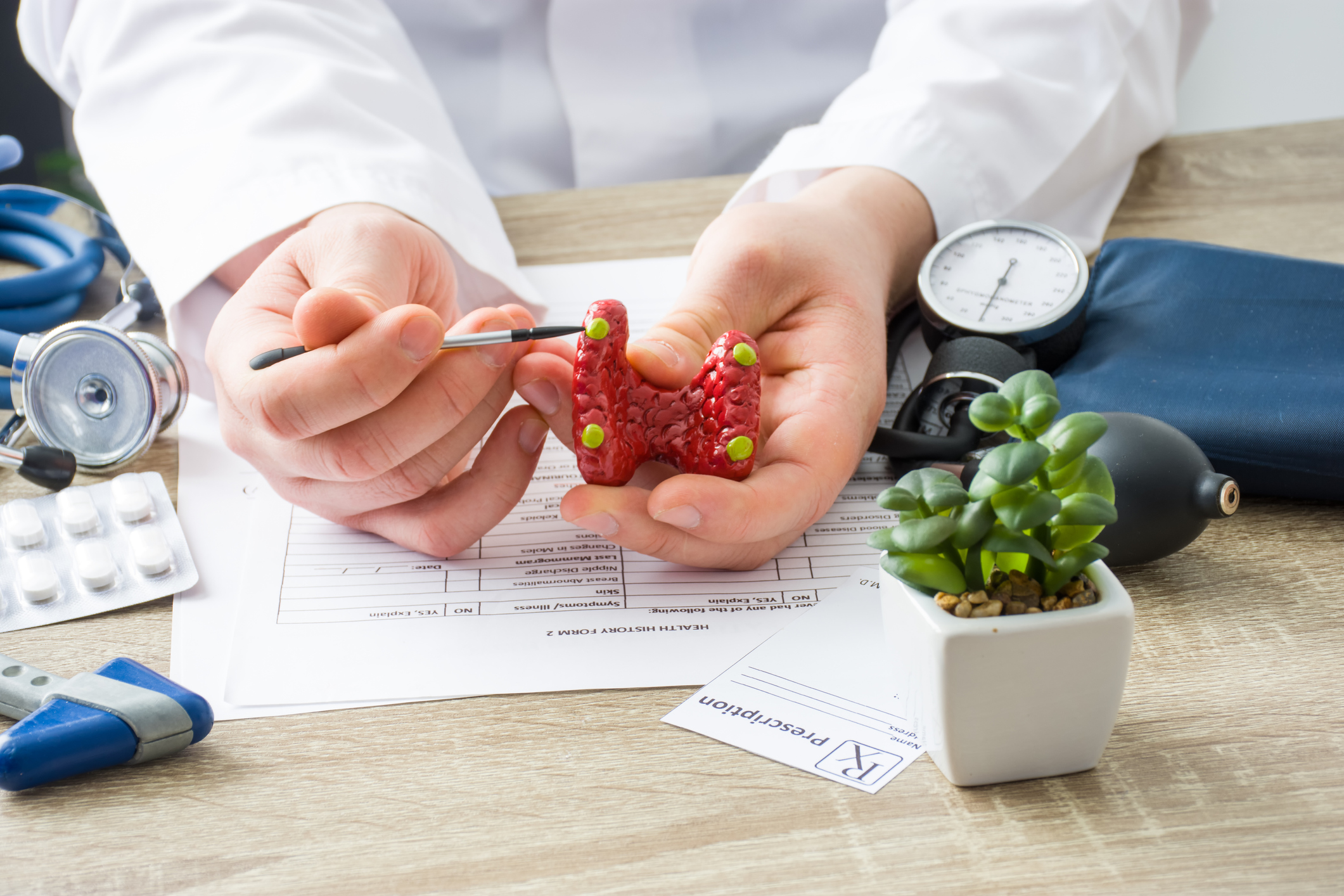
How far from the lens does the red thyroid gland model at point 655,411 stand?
1.56 ft

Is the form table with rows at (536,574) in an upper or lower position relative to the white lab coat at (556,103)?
lower

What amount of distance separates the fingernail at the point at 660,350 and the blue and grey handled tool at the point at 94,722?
10.0 inches

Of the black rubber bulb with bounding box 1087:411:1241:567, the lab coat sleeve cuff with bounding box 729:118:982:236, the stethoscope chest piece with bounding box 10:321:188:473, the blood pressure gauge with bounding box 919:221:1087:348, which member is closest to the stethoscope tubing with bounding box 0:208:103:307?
the stethoscope chest piece with bounding box 10:321:188:473

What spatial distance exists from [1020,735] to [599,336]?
243 mm

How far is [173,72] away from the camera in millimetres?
806

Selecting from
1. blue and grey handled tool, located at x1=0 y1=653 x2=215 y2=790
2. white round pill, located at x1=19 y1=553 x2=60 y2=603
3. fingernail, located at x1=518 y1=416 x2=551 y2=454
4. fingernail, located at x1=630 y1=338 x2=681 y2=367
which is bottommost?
white round pill, located at x1=19 y1=553 x2=60 y2=603

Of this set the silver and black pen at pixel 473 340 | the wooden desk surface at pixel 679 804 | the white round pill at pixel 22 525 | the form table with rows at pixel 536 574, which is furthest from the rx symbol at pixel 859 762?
the white round pill at pixel 22 525

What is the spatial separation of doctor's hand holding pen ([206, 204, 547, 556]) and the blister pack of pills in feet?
0.23

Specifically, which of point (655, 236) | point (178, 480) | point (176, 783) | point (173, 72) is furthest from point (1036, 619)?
point (173, 72)

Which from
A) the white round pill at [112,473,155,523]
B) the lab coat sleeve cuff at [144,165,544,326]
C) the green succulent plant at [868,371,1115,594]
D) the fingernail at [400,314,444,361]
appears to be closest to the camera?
the green succulent plant at [868,371,1115,594]

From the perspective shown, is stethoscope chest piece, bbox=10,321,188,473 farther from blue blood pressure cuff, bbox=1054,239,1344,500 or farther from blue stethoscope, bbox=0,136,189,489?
blue blood pressure cuff, bbox=1054,239,1344,500

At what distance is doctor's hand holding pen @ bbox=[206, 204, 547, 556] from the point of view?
0.47 metres

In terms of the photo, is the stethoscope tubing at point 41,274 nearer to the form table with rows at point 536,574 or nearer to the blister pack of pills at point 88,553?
the blister pack of pills at point 88,553

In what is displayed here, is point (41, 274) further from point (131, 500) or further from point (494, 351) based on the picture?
point (494, 351)
